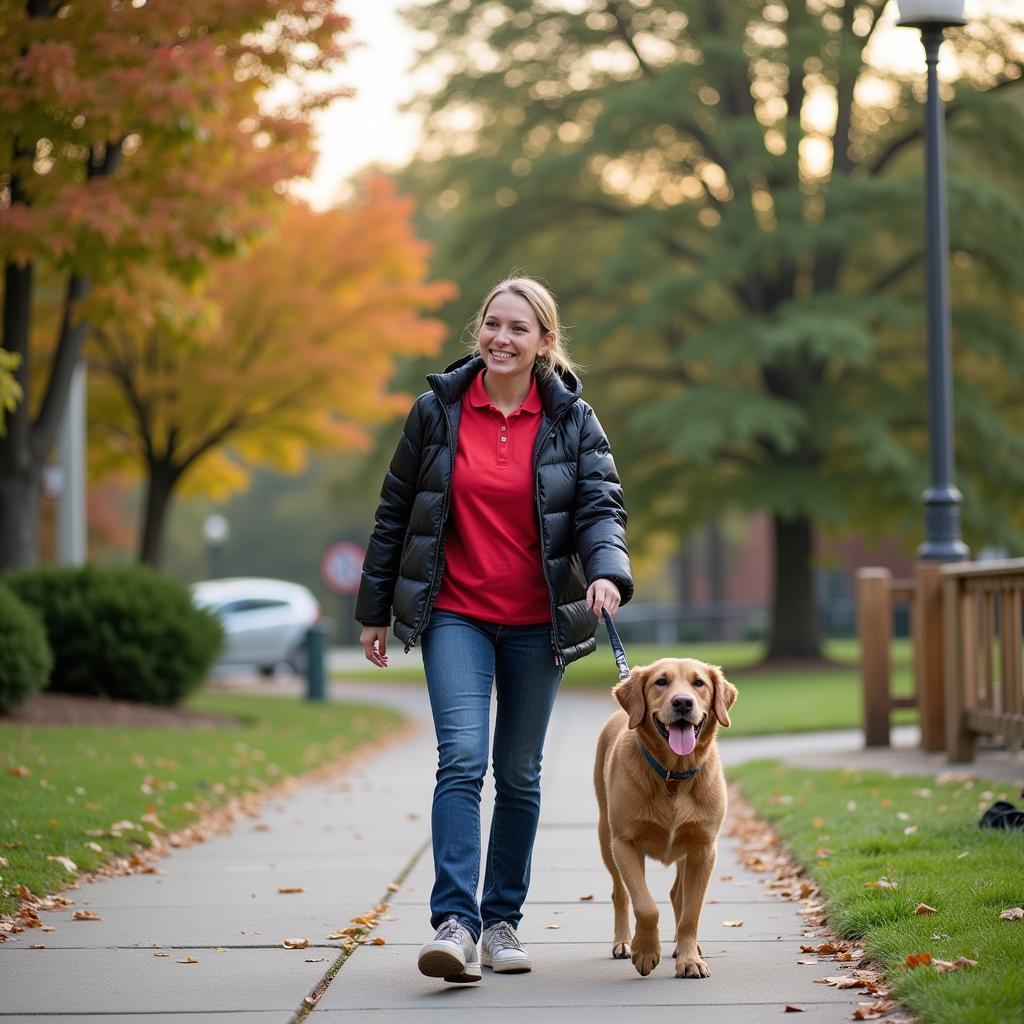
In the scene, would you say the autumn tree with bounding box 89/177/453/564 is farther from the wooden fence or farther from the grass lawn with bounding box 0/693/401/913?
the wooden fence

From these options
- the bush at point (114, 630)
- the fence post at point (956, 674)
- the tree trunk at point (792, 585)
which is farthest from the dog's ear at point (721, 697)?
the tree trunk at point (792, 585)

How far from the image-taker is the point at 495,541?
18.1 ft

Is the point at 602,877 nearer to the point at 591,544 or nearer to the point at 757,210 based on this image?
the point at 591,544

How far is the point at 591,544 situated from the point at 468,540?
0.41 meters

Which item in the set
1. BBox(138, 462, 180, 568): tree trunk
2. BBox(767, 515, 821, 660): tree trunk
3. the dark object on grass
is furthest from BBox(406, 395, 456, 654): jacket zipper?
BBox(767, 515, 821, 660): tree trunk

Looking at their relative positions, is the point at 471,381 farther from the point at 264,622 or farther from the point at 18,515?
the point at 264,622

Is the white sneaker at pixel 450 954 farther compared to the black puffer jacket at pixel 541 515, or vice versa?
the black puffer jacket at pixel 541 515

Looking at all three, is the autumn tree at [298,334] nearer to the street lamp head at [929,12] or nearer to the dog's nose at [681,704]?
the street lamp head at [929,12]

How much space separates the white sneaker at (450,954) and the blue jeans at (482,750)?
44 millimetres

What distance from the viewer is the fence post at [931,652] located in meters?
11.8

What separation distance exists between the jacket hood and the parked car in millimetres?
24879

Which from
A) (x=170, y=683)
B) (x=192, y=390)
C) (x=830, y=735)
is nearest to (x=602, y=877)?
(x=830, y=735)

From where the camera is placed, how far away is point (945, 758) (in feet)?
37.8

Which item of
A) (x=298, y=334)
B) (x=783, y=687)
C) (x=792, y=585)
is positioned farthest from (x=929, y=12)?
(x=792, y=585)
